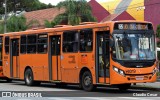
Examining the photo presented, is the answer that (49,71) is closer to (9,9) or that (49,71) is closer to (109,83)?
(109,83)

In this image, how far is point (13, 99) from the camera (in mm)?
17203

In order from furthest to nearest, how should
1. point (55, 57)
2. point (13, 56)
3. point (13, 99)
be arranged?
point (13, 56) < point (55, 57) < point (13, 99)

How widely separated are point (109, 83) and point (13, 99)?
4.49 metres

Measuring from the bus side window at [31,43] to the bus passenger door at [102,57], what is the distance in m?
5.90

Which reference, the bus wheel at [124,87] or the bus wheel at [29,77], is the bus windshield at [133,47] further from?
the bus wheel at [29,77]

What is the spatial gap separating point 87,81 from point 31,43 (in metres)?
5.85

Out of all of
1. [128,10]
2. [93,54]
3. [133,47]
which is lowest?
[93,54]

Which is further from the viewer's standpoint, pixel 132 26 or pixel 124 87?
pixel 124 87

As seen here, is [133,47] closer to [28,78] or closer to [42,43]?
[42,43]

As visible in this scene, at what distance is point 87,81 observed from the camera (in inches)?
832

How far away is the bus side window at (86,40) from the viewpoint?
20934 mm

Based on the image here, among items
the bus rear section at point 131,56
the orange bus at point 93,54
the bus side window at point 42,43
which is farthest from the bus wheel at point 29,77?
the bus rear section at point 131,56

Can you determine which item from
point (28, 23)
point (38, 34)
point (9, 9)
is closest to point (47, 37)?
point (38, 34)

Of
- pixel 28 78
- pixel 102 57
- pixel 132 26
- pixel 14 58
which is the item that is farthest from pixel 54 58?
pixel 132 26
